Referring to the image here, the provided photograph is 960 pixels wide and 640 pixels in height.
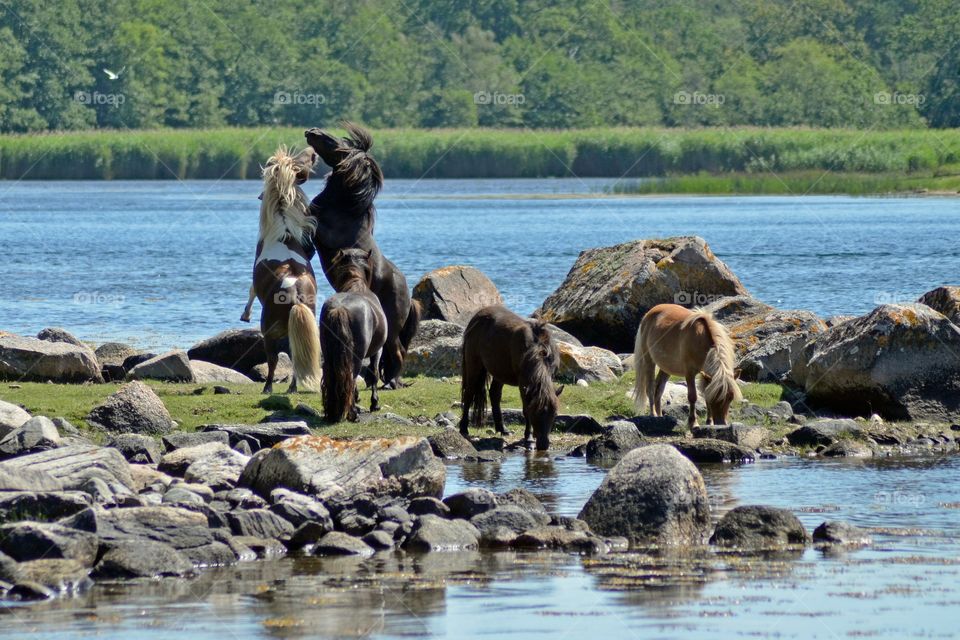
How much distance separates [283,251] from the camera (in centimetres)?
1648

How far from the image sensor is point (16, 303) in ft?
107

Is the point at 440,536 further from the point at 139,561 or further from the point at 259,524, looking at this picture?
the point at 139,561

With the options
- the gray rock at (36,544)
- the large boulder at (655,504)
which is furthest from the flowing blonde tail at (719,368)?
the gray rock at (36,544)

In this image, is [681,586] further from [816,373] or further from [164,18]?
[164,18]

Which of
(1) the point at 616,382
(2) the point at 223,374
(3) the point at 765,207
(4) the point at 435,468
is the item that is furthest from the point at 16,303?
(3) the point at 765,207

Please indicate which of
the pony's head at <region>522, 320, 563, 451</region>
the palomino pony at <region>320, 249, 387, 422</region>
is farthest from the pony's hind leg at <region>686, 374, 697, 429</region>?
the palomino pony at <region>320, 249, 387, 422</region>

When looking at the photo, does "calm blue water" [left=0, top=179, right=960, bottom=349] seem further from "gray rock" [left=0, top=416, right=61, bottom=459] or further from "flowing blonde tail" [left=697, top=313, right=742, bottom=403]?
"flowing blonde tail" [left=697, top=313, right=742, bottom=403]

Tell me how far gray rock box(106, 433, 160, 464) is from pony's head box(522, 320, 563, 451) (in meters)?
3.43

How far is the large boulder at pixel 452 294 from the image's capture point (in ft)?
73.7

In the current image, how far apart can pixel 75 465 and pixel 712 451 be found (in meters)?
5.86

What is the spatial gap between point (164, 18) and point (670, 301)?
10230 centimetres

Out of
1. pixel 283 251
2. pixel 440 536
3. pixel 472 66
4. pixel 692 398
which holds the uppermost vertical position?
pixel 472 66

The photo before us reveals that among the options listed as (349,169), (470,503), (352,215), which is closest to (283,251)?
(352,215)

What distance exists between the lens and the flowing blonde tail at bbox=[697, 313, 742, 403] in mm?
15625
